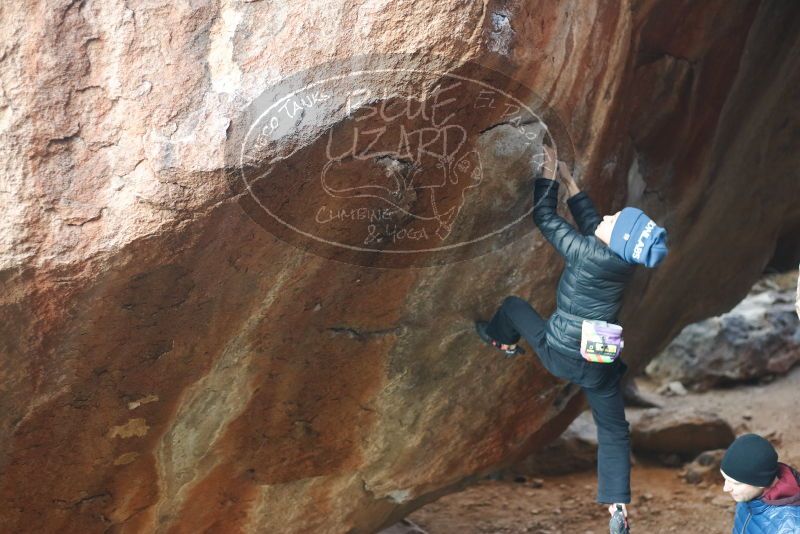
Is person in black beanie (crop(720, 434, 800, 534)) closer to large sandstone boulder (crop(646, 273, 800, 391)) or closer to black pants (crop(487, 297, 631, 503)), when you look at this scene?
black pants (crop(487, 297, 631, 503))

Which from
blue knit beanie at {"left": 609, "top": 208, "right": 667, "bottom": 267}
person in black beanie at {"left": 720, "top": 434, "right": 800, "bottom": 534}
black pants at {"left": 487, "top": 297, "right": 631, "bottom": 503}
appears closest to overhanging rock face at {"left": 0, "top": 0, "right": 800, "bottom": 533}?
black pants at {"left": 487, "top": 297, "right": 631, "bottom": 503}

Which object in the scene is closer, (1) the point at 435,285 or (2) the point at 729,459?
(2) the point at 729,459

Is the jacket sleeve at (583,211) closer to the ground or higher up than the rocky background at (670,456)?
higher up

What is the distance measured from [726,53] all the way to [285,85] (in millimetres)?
2611

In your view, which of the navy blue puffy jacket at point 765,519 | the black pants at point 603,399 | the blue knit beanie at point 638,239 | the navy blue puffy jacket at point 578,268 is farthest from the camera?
the black pants at point 603,399

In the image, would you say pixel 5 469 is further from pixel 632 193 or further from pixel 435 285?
pixel 632 193

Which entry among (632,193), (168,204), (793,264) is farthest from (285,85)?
(793,264)

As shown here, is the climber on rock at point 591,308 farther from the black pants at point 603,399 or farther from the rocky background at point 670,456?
the rocky background at point 670,456

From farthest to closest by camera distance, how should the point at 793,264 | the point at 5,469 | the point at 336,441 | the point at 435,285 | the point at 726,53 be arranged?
the point at 793,264 → the point at 726,53 → the point at 336,441 → the point at 435,285 → the point at 5,469

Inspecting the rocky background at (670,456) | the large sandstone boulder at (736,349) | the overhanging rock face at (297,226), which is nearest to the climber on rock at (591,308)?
the overhanging rock face at (297,226)

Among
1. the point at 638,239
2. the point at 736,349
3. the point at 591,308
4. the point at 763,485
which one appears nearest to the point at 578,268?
the point at 591,308

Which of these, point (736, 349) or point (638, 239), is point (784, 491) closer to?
point (638, 239)

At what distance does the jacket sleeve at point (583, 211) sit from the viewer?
3.56 metres

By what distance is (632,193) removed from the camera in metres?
4.53
